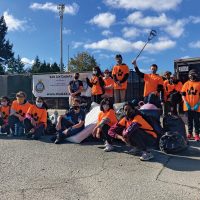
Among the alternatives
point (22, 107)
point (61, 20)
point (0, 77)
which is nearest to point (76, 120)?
point (22, 107)

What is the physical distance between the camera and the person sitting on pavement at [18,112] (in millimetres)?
10234

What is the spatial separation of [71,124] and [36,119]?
1282mm

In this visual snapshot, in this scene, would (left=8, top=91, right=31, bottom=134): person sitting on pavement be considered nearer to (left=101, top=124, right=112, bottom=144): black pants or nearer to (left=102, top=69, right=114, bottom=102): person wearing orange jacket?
(left=102, top=69, right=114, bottom=102): person wearing orange jacket

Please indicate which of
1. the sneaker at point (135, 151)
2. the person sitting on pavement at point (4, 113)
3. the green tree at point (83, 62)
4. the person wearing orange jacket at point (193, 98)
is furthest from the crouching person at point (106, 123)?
the green tree at point (83, 62)

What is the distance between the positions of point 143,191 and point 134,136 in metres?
1.81

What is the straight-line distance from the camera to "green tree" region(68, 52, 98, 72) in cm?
4742

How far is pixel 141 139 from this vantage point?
6.93m

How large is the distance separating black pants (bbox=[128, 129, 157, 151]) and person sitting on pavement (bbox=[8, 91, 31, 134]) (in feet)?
13.9

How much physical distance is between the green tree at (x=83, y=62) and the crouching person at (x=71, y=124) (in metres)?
38.1

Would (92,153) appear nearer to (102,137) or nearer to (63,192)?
(102,137)

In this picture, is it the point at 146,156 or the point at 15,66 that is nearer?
the point at 146,156

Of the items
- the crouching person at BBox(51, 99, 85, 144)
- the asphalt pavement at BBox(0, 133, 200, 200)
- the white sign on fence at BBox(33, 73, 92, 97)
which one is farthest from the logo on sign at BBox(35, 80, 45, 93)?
the asphalt pavement at BBox(0, 133, 200, 200)

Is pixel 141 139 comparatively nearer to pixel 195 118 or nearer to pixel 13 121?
pixel 195 118

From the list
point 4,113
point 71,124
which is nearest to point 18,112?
point 4,113
